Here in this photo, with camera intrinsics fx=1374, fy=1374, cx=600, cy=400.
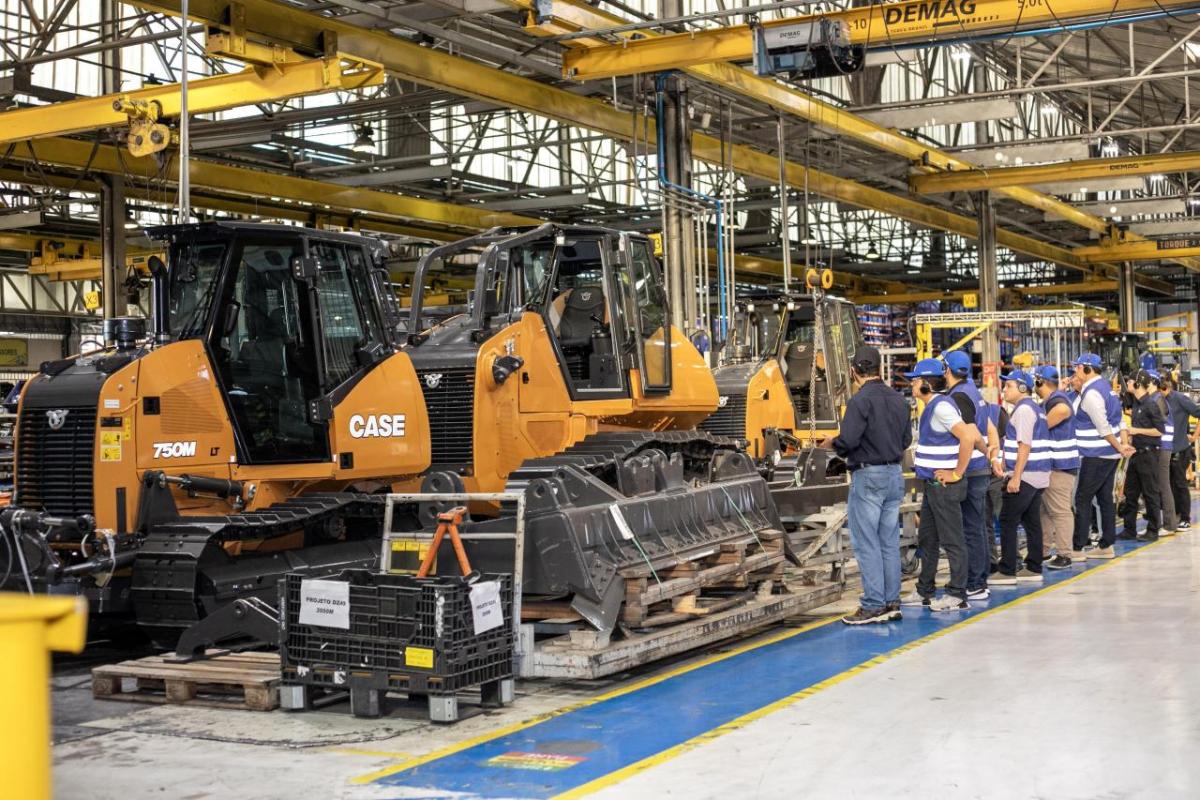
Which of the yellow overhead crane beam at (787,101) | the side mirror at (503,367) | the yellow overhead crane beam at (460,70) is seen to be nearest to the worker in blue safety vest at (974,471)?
the side mirror at (503,367)

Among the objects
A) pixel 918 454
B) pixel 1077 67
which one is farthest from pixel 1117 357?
pixel 918 454

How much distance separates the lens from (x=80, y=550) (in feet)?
28.2

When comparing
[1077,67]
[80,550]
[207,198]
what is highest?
[1077,67]

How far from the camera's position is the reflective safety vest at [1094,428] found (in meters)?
14.3

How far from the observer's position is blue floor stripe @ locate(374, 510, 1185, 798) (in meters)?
6.02

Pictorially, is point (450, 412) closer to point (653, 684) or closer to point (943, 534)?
point (653, 684)

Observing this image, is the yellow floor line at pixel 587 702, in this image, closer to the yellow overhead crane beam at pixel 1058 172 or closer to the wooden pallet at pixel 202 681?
the wooden pallet at pixel 202 681

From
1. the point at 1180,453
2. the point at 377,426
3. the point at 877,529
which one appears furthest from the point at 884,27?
the point at 377,426

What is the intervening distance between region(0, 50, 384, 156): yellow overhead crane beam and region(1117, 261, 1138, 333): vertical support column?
3131 cm

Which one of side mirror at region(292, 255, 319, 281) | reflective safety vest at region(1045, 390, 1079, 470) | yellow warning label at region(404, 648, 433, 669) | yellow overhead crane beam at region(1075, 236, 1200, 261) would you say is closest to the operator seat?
side mirror at region(292, 255, 319, 281)

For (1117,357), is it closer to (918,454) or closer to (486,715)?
(918,454)

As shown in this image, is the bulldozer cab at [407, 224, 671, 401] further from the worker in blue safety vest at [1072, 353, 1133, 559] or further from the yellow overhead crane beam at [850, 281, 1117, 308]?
the yellow overhead crane beam at [850, 281, 1117, 308]

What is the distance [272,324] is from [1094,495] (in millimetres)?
9518

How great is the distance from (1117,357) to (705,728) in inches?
1146
